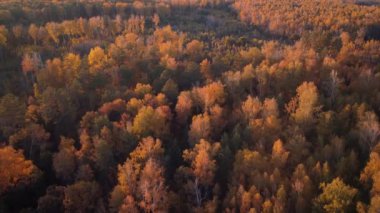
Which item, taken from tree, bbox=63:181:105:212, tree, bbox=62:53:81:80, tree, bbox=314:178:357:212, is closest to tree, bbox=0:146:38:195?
tree, bbox=63:181:105:212

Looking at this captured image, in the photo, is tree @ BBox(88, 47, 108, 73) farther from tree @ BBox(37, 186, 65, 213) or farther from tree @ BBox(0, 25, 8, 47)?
tree @ BBox(37, 186, 65, 213)

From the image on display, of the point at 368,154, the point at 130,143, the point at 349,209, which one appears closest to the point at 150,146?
the point at 130,143

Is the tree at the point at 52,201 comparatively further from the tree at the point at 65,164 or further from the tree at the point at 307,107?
the tree at the point at 307,107

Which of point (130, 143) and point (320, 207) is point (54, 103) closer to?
point (130, 143)

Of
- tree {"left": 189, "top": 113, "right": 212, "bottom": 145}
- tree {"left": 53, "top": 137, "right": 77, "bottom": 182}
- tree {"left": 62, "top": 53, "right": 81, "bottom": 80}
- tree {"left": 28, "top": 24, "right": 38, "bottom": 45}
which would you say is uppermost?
tree {"left": 28, "top": 24, "right": 38, "bottom": 45}

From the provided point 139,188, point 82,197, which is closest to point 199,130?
point 139,188

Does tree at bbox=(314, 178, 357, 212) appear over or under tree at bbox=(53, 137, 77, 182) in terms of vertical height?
over

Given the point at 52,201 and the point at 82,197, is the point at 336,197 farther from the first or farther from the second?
the point at 52,201
